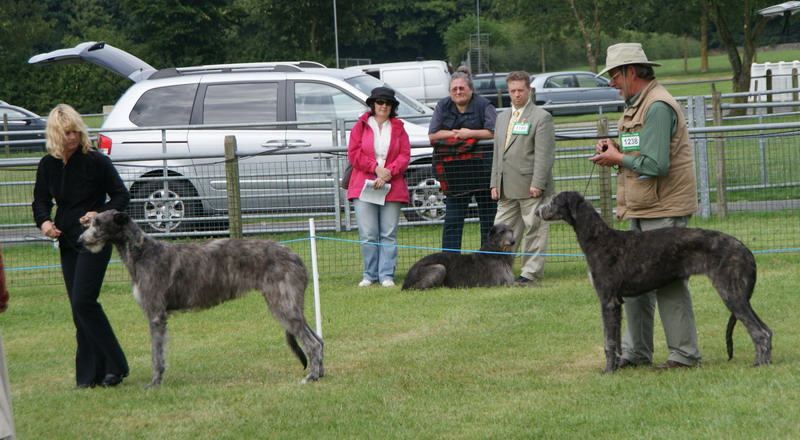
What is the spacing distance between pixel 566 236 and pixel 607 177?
102cm

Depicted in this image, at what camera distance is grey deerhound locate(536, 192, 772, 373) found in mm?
6590

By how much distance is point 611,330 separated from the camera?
6902 mm

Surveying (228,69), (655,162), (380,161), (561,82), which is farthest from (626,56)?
(561,82)

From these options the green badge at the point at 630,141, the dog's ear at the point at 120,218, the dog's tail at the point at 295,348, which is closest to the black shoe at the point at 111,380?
the dog's ear at the point at 120,218

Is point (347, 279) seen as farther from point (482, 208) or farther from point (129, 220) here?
point (129, 220)

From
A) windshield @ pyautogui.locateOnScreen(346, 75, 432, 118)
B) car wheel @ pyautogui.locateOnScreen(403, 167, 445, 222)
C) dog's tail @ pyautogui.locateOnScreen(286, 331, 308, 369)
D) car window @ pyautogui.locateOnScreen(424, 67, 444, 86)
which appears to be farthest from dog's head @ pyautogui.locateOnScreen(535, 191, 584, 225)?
car window @ pyautogui.locateOnScreen(424, 67, 444, 86)

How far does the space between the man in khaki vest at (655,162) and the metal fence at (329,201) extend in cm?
534

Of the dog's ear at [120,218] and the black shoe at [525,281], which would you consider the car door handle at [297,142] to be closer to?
the black shoe at [525,281]

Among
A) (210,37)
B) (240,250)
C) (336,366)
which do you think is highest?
(210,37)

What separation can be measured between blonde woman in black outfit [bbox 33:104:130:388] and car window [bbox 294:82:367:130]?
23.8 feet

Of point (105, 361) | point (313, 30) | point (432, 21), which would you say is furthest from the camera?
point (432, 21)

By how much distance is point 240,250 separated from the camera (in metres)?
7.52

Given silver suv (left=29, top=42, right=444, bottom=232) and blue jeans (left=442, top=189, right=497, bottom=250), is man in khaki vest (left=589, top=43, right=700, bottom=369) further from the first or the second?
silver suv (left=29, top=42, right=444, bottom=232)

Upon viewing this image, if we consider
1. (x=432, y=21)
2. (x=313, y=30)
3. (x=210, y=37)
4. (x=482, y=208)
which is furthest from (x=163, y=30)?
(x=482, y=208)
